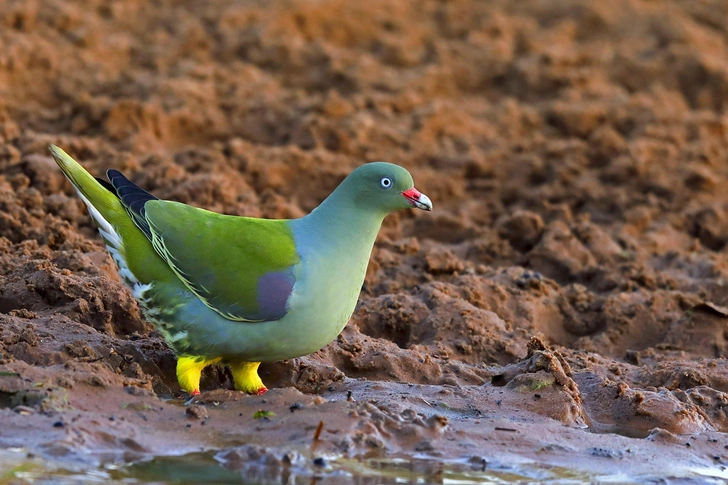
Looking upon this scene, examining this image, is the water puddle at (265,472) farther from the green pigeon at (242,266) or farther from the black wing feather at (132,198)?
the black wing feather at (132,198)

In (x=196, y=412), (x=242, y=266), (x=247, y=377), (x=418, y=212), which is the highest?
(x=418, y=212)

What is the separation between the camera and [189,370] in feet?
18.0

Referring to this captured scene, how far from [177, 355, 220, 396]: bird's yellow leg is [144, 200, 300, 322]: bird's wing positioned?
30 cm

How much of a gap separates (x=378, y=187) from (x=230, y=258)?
32.8 inches

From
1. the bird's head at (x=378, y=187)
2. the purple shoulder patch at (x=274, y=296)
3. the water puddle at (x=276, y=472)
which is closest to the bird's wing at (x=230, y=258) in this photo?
the purple shoulder patch at (x=274, y=296)

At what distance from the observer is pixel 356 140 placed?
996 centimetres

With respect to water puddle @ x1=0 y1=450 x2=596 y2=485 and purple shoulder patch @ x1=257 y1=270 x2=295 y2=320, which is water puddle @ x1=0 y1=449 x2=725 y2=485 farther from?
purple shoulder patch @ x1=257 y1=270 x2=295 y2=320

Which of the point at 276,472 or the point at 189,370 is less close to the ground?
the point at 189,370

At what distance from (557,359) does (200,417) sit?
200cm

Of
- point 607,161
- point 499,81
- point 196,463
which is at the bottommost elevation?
point 196,463

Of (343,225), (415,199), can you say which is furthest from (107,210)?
(415,199)

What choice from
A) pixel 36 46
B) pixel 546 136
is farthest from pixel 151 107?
pixel 546 136

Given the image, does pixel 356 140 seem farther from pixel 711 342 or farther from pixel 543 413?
pixel 543 413

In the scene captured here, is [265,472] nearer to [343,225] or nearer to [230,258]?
[230,258]
